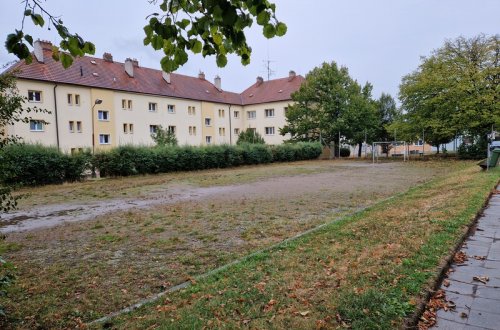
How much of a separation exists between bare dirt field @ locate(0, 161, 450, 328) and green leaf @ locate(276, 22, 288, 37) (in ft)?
10.5

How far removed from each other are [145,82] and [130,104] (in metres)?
4.17

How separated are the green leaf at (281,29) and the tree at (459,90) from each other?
3145cm

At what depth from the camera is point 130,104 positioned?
37531 mm

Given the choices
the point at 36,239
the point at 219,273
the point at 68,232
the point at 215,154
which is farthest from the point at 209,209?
the point at 215,154

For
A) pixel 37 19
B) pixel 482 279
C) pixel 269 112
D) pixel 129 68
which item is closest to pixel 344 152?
pixel 269 112

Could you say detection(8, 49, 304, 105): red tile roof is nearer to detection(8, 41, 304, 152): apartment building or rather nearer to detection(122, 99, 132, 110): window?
detection(8, 41, 304, 152): apartment building

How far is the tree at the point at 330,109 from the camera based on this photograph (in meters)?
40.6

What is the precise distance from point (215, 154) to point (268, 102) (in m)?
23.9

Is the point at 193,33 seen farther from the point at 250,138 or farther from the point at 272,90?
the point at 272,90

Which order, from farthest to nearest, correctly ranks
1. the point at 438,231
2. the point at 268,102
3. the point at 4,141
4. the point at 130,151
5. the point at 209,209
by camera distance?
the point at 268,102 < the point at 130,151 < the point at 209,209 < the point at 438,231 < the point at 4,141

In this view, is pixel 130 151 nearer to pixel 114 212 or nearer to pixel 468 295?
pixel 114 212

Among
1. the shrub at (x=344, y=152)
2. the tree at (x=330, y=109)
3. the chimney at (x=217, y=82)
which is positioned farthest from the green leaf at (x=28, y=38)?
the chimney at (x=217, y=82)

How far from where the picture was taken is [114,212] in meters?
10.1

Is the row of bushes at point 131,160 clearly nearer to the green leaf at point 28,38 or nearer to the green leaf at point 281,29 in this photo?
the green leaf at point 28,38
